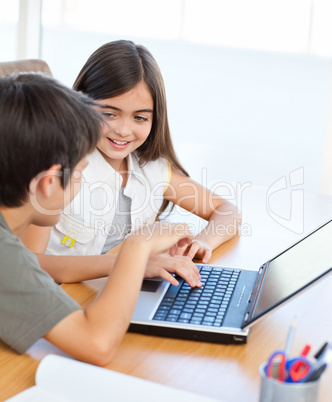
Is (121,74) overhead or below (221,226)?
overhead

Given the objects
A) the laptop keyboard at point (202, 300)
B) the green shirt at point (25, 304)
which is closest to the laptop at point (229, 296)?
the laptop keyboard at point (202, 300)

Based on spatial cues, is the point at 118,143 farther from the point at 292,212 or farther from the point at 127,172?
the point at 292,212

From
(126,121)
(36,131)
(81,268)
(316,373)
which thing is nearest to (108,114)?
(126,121)

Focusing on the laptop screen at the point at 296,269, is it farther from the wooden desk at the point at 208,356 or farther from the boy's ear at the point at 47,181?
the boy's ear at the point at 47,181

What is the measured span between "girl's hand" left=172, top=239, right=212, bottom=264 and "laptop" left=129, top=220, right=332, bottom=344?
0.21ft

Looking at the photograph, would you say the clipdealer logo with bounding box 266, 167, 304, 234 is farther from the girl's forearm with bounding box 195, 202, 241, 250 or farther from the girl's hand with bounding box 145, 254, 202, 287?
the girl's hand with bounding box 145, 254, 202, 287

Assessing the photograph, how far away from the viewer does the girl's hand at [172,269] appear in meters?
1.06

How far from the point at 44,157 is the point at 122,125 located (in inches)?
23.3

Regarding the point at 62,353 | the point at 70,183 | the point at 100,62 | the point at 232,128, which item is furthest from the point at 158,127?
the point at 232,128

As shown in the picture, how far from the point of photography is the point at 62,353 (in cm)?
85

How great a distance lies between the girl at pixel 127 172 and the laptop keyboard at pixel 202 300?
202 mm

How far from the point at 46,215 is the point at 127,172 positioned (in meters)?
0.61

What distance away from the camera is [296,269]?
98 cm

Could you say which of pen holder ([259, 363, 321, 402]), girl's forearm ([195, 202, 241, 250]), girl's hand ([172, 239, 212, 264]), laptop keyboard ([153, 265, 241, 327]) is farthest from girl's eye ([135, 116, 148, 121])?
pen holder ([259, 363, 321, 402])
